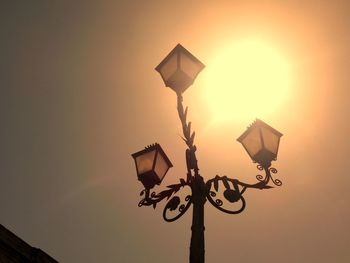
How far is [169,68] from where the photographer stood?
6.27m

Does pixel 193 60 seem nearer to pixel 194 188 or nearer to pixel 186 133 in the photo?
pixel 186 133

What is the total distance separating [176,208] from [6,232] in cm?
1346

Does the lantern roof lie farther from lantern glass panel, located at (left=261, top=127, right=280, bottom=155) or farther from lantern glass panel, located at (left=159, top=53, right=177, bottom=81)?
lantern glass panel, located at (left=159, top=53, right=177, bottom=81)

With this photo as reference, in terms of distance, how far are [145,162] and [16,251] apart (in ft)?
44.1

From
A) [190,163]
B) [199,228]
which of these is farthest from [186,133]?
[199,228]

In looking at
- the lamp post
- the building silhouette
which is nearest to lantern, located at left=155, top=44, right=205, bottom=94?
the lamp post

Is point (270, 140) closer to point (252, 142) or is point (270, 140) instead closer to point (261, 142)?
point (261, 142)

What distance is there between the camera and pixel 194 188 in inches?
206

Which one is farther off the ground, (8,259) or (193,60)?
(193,60)

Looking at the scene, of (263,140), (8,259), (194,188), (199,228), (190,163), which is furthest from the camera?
(8,259)

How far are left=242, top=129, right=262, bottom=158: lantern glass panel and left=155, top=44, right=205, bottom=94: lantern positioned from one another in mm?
1423

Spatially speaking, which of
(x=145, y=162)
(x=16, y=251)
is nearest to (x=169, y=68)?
(x=145, y=162)

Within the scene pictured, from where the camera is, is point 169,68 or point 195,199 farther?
point 169,68

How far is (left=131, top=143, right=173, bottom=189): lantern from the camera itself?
560 cm
